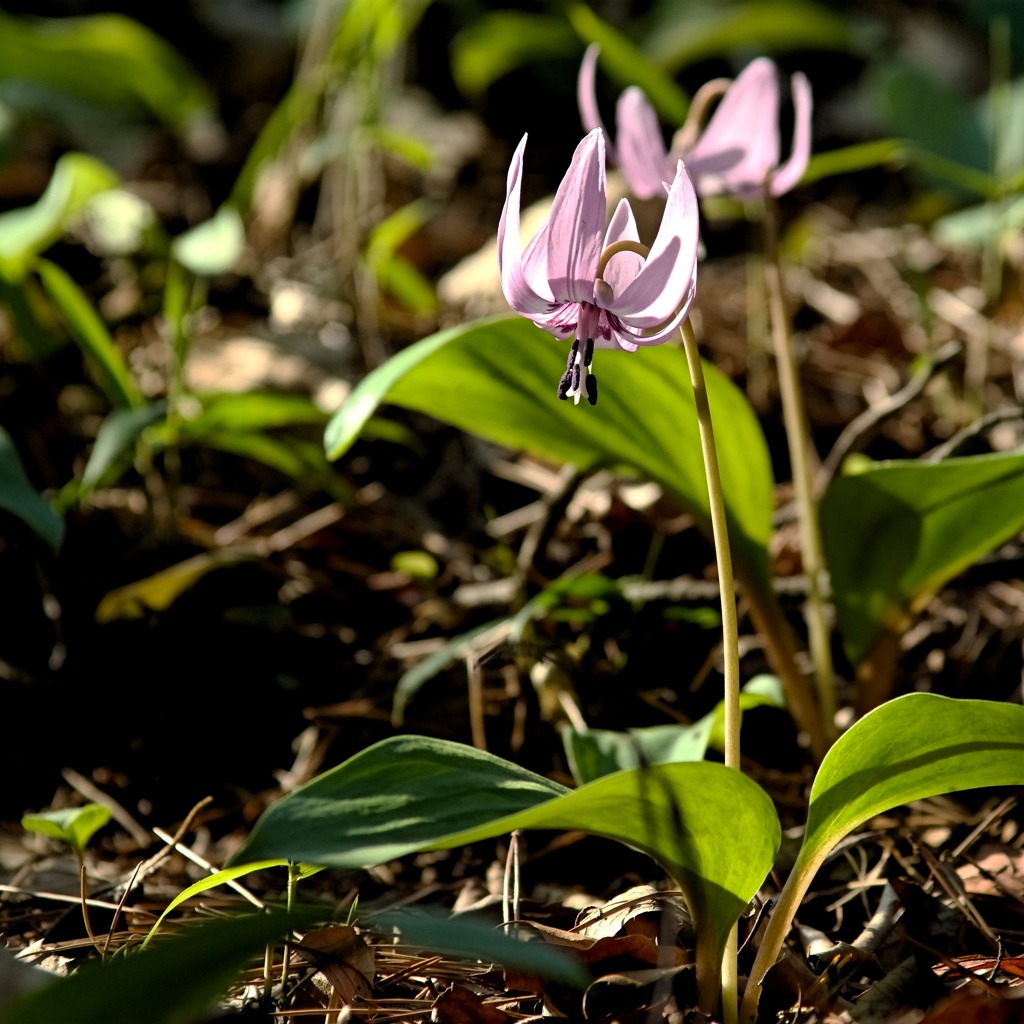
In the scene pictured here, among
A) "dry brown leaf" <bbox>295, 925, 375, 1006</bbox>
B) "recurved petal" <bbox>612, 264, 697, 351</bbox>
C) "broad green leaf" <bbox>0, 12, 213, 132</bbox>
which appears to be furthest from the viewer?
"broad green leaf" <bbox>0, 12, 213, 132</bbox>

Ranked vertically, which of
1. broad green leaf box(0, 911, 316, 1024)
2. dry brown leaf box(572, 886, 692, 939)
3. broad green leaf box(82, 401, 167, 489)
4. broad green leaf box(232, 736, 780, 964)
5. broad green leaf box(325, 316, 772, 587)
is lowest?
dry brown leaf box(572, 886, 692, 939)

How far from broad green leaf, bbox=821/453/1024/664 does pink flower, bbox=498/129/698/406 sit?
0.53 meters

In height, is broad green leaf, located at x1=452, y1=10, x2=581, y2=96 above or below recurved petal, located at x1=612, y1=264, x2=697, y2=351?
above

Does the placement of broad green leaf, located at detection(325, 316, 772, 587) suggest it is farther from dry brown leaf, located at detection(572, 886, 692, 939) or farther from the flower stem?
dry brown leaf, located at detection(572, 886, 692, 939)

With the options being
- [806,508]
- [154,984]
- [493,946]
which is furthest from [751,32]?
[154,984]

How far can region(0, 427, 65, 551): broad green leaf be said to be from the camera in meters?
1.45

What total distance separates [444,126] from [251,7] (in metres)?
1.56

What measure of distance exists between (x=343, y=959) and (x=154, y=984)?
535 millimetres

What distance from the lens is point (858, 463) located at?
73.0 inches

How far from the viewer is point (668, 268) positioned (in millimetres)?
965

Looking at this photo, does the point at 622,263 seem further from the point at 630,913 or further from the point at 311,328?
the point at 311,328

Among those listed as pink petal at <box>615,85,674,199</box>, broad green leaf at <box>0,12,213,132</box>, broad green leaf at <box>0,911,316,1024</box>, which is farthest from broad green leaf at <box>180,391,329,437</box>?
broad green leaf at <box>0,12,213,132</box>

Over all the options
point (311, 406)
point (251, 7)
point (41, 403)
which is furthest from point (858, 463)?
point (251, 7)

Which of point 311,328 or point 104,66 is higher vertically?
point 104,66
